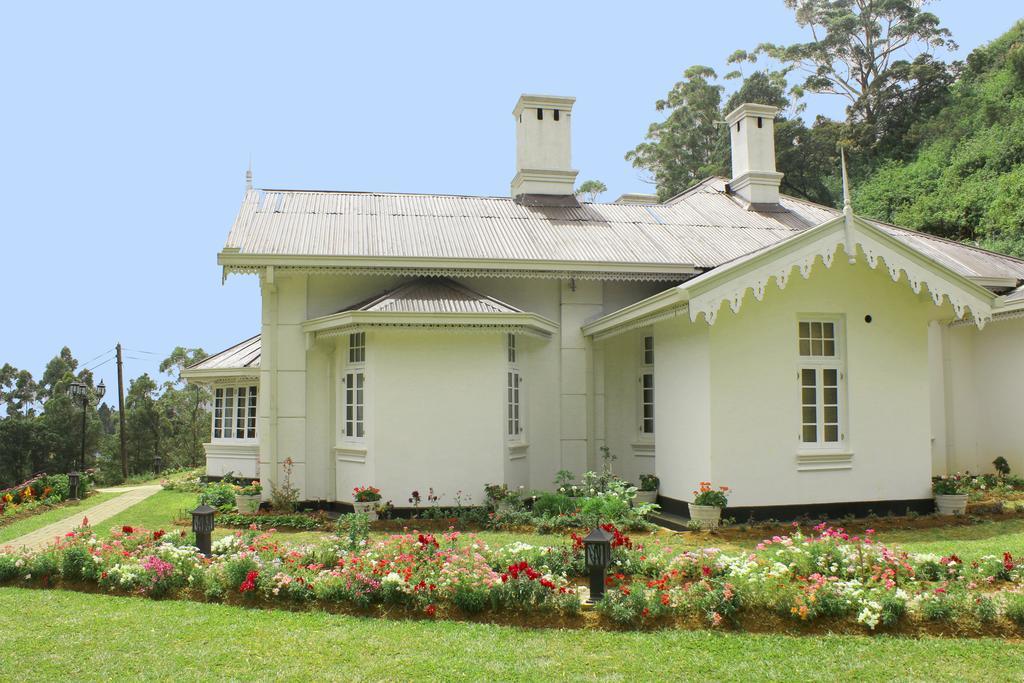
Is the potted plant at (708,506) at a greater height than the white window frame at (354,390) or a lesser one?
lesser

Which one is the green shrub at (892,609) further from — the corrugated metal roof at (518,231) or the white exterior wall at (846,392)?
the corrugated metal roof at (518,231)

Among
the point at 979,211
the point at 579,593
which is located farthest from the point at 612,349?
the point at 979,211

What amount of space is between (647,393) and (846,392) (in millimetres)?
3397

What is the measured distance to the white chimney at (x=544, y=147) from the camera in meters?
16.8

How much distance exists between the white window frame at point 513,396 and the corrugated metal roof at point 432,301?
2.25ft

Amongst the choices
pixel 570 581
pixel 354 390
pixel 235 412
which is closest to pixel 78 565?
pixel 570 581

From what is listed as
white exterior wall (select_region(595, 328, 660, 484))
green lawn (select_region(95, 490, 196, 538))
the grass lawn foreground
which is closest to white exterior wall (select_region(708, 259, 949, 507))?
white exterior wall (select_region(595, 328, 660, 484))

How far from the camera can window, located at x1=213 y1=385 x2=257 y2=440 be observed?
1769 cm

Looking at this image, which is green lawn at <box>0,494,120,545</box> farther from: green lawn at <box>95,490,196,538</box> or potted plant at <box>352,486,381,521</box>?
potted plant at <box>352,486,381,521</box>

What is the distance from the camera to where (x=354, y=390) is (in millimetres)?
12352

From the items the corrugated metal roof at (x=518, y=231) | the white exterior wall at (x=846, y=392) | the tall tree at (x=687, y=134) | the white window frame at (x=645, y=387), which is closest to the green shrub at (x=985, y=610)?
the white exterior wall at (x=846, y=392)

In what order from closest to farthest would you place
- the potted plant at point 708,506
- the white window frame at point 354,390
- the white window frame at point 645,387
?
the potted plant at point 708,506 → the white window frame at point 354,390 → the white window frame at point 645,387

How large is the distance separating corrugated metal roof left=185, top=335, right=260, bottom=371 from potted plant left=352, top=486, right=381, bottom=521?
5.80 meters

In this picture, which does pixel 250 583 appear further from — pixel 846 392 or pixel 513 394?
pixel 846 392
